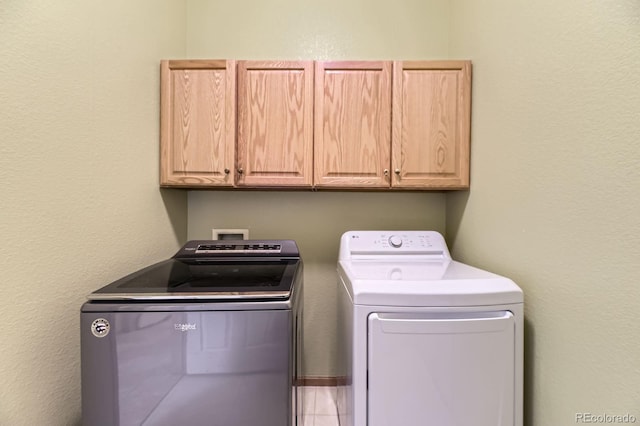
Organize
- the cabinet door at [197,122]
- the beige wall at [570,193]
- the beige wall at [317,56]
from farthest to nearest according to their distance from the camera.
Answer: the beige wall at [317,56] → the cabinet door at [197,122] → the beige wall at [570,193]

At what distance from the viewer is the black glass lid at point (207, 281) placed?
87 centimetres

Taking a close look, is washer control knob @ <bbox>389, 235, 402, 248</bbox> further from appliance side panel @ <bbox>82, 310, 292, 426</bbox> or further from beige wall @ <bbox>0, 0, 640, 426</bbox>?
appliance side panel @ <bbox>82, 310, 292, 426</bbox>

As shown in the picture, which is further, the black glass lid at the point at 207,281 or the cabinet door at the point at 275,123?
the cabinet door at the point at 275,123

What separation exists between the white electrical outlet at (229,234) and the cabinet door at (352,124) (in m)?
0.65

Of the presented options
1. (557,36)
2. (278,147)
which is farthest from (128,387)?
(557,36)

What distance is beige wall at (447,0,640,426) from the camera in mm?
688

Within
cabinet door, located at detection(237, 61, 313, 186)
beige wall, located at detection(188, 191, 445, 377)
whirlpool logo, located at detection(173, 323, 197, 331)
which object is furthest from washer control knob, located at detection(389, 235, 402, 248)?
whirlpool logo, located at detection(173, 323, 197, 331)

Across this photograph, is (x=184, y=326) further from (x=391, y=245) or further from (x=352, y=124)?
(x=352, y=124)

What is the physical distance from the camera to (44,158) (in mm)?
852

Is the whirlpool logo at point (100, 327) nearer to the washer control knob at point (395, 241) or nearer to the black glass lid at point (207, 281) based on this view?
the black glass lid at point (207, 281)

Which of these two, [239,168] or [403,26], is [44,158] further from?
[403,26]

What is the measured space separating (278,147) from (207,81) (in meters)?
0.51

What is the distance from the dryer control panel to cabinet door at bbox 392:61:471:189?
30cm

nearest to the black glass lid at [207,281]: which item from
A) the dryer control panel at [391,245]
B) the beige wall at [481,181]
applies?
the beige wall at [481,181]
